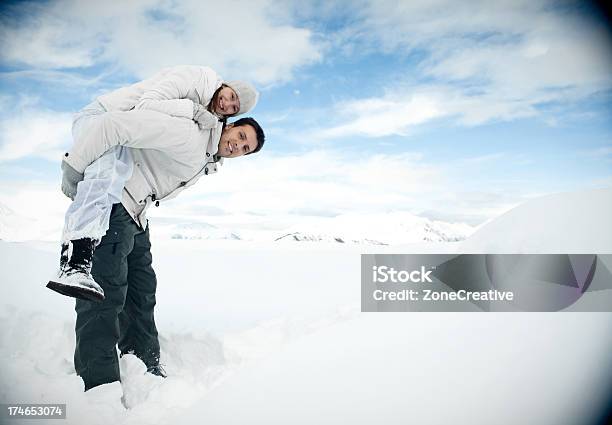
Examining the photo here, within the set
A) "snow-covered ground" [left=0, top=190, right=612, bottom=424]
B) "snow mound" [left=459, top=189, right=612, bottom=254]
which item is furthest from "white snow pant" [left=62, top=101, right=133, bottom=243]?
"snow mound" [left=459, top=189, right=612, bottom=254]

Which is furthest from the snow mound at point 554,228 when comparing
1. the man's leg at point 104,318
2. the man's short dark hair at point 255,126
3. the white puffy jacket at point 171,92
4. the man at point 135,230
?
the man's leg at point 104,318

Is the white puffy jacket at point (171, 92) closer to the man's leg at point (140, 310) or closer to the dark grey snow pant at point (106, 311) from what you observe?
the dark grey snow pant at point (106, 311)

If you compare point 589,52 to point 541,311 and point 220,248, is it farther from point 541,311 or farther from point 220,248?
point 220,248

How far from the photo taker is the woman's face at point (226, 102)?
1457 millimetres

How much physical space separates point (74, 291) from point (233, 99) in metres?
0.75

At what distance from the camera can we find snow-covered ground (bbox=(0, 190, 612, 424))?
1121 mm

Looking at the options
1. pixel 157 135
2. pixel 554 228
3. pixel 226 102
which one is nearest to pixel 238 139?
pixel 226 102

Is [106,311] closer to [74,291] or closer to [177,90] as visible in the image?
[74,291]

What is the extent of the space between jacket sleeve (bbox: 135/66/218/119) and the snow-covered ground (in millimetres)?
742

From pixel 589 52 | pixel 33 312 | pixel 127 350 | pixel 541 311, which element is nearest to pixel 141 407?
pixel 127 350

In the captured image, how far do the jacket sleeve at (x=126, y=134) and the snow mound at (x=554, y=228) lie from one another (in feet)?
3.59

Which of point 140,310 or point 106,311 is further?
point 140,310

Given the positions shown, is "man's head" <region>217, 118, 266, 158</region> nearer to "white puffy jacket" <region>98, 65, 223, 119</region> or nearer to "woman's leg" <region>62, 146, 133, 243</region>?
"white puffy jacket" <region>98, 65, 223, 119</region>

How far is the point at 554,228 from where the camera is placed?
5.20 ft
